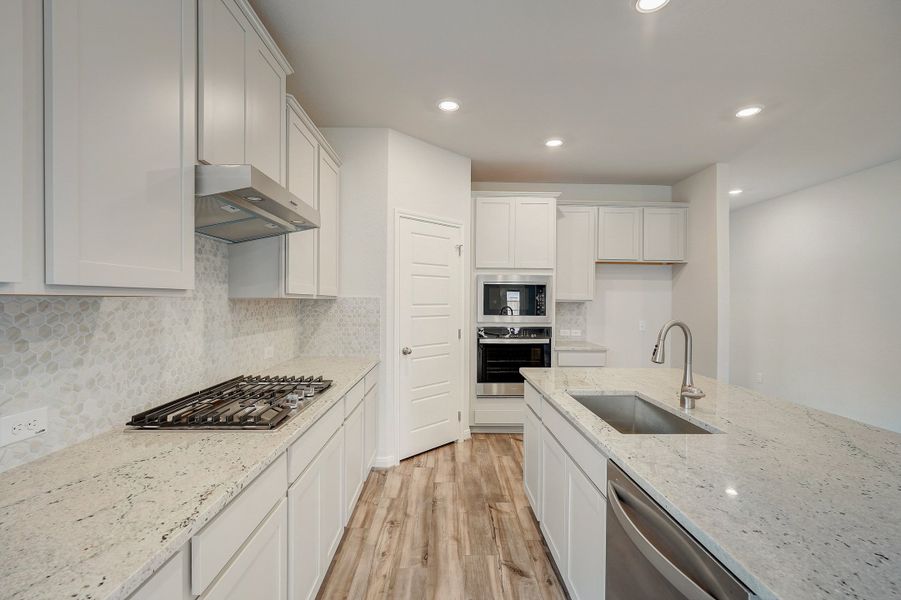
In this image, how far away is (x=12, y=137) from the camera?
2.33 ft

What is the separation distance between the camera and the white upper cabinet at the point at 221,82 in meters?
1.28

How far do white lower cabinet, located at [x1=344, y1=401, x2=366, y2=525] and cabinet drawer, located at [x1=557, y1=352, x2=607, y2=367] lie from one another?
2233 mm

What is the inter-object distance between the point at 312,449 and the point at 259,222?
104 cm

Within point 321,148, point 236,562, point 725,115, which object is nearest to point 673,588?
point 236,562

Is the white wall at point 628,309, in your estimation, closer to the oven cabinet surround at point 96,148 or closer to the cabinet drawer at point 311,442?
the cabinet drawer at point 311,442

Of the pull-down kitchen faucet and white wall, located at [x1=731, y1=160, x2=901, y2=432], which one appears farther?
white wall, located at [x1=731, y1=160, x2=901, y2=432]

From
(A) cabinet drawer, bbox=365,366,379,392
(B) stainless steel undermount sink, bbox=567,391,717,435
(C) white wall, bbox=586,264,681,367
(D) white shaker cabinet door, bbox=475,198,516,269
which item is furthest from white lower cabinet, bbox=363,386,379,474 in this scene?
(C) white wall, bbox=586,264,681,367

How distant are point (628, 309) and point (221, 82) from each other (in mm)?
4465

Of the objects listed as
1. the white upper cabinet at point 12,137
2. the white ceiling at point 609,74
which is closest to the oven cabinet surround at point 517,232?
the white ceiling at point 609,74

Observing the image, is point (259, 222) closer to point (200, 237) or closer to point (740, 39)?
point (200, 237)

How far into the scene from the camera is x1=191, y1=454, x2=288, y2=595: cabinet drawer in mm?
835

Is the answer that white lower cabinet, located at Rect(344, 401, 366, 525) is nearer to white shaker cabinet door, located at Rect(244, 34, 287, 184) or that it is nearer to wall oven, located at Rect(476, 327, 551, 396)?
white shaker cabinet door, located at Rect(244, 34, 287, 184)

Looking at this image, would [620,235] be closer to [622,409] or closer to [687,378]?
[622,409]

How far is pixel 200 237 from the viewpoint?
1.84 meters
